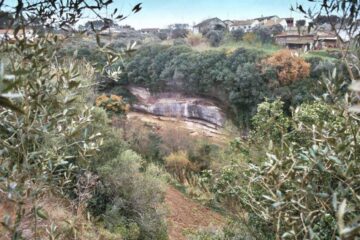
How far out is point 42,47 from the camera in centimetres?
162

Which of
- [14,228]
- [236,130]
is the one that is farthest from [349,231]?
[236,130]

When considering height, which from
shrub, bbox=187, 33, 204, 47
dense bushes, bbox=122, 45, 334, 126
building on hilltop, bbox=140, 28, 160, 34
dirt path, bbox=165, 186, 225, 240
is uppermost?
building on hilltop, bbox=140, 28, 160, 34

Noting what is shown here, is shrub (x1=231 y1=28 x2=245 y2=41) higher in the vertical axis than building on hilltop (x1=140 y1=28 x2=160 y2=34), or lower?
lower

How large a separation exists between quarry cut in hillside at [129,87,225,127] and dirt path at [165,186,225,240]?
6.65 m

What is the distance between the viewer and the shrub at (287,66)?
15844 millimetres

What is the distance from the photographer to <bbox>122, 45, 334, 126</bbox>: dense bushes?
52.9 feet

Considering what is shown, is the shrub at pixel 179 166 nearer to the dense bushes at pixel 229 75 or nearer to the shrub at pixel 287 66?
the dense bushes at pixel 229 75

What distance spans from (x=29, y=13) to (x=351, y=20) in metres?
1.26

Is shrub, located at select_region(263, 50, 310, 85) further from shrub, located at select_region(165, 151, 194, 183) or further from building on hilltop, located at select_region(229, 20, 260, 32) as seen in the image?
building on hilltop, located at select_region(229, 20, 260, 32)

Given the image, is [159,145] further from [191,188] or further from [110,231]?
[110,231]

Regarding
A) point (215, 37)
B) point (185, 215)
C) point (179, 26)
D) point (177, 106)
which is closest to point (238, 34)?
point (215, 37)

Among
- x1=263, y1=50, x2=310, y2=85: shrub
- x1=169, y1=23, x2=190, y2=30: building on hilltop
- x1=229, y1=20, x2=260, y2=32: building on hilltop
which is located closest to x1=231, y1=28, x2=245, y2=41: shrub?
x1=229, y1=20, x2=260, y2=32: building on hilltop

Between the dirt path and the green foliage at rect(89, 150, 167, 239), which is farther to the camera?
the dirt path

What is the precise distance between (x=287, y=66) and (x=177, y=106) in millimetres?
6637
